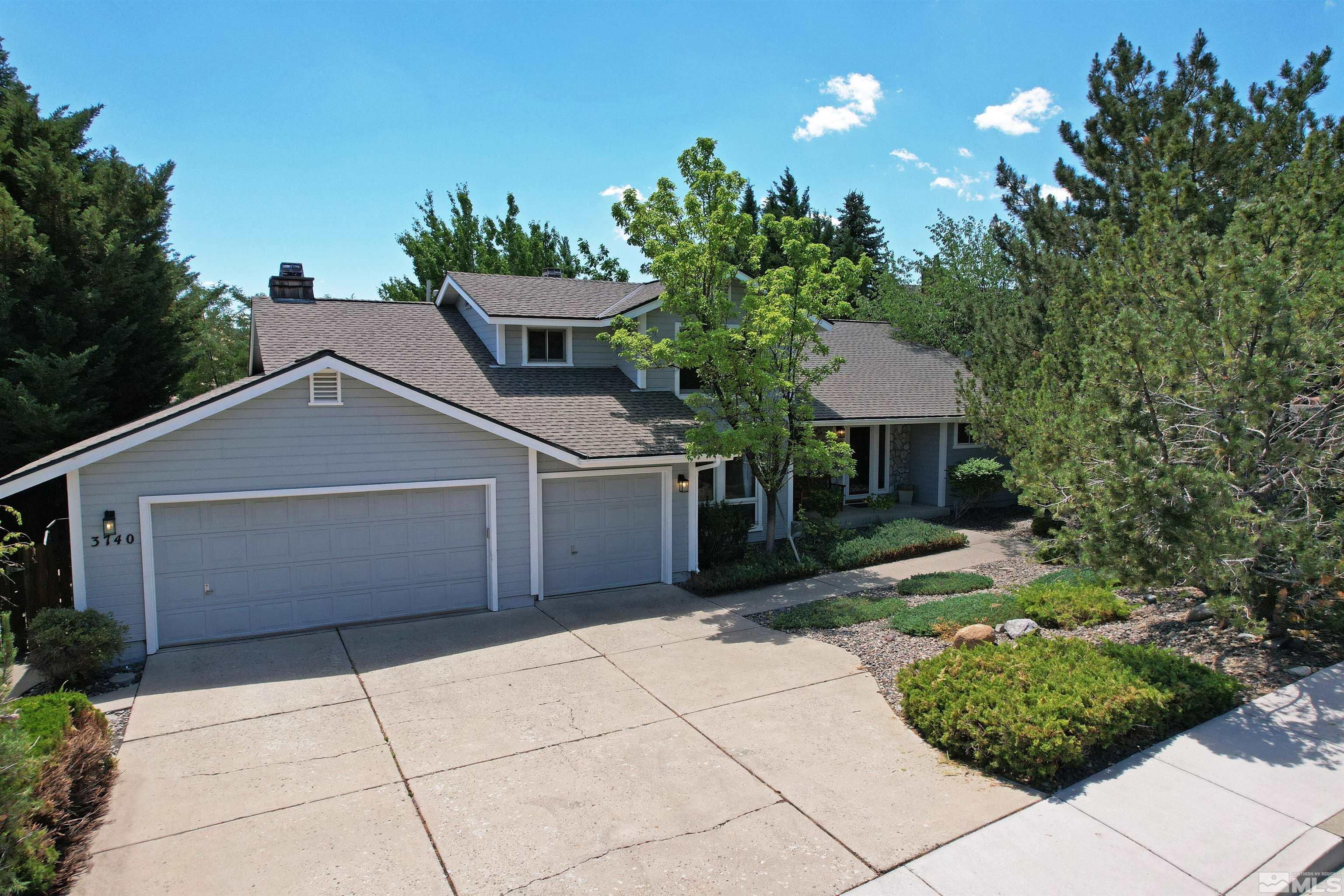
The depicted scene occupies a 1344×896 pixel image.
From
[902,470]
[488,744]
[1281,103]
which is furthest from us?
[902,470]

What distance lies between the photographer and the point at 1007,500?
20.5 metres

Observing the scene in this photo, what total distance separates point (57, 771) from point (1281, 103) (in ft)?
62.2

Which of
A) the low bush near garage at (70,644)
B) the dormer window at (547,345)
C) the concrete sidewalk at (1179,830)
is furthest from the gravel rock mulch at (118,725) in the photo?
the dormer window at (547,345)

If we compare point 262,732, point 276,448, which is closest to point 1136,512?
point 262,732

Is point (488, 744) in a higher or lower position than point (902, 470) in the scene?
lower

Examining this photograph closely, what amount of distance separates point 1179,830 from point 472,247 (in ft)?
102

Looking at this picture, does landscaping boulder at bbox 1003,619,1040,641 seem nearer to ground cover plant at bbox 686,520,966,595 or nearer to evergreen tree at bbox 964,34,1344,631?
evergreen tree at bbox 964,34,1344,631

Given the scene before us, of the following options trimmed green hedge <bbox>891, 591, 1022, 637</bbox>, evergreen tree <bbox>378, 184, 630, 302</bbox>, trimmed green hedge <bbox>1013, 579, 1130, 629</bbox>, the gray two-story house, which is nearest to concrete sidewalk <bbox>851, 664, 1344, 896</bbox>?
trimmed green hedge <bbox>1013, 579, 1130, 629</bbox>

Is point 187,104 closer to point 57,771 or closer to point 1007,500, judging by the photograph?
point 57,771

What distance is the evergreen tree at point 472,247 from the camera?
31094 millimetres

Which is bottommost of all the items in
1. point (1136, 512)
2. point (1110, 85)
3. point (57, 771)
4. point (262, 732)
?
point (262, 732)

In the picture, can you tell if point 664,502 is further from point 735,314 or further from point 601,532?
point 735,314

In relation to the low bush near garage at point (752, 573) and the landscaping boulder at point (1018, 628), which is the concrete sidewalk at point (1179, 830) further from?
the low bush near garage at point (752, 573)

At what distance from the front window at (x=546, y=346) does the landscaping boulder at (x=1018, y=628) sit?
9728 mm
